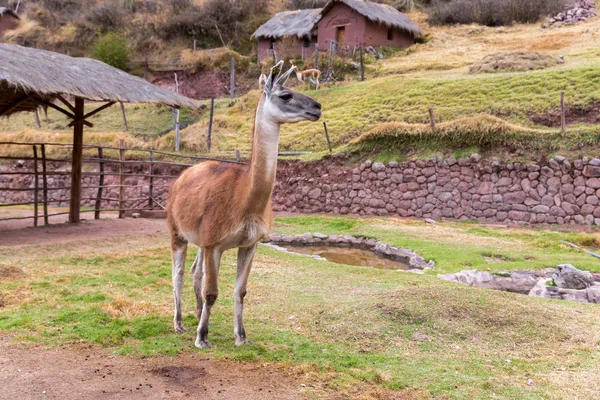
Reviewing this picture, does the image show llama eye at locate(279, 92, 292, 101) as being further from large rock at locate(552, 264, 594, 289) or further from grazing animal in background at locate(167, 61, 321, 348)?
large rock at locate(552, 264, 594, 289)

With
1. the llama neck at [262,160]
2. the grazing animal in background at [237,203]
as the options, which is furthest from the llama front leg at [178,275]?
the llama neck at [262,160]

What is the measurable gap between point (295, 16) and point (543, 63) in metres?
18.6

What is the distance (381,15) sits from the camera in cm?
3559

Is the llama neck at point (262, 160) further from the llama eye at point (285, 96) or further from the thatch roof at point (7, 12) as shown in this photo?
the thatch roof at point (7, 12)

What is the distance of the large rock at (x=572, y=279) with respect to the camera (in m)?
9.12

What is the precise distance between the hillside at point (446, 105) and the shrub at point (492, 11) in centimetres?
193

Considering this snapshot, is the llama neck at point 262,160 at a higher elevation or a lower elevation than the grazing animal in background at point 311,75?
lower

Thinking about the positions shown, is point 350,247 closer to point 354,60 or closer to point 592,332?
point 592,332

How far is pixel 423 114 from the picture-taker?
22188 millimetres

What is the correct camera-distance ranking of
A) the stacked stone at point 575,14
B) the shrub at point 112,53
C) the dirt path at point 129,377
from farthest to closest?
the shrub at point 112,53, the stacked stone at point 575,14, the dirt path at point 129,377

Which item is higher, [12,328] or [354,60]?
[354,60]

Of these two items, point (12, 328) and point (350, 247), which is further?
point (350, 247)

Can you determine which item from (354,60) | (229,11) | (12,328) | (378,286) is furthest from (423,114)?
(229,11)

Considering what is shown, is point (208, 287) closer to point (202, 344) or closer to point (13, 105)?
point (202, 344)
